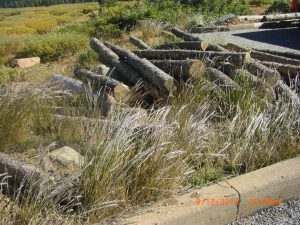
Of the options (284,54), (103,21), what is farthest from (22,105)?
(103,21)

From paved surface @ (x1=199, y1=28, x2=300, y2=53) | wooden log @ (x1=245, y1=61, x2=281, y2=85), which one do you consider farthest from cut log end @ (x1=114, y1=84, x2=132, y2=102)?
paved surface @ (x1=199, y1=28, x2=300, y2=53)

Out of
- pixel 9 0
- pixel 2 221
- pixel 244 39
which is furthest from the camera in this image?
pixel 9 0

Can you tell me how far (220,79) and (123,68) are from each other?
189 centimetres

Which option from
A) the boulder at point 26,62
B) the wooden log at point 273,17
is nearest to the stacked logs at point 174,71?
the boulder at point 26,62

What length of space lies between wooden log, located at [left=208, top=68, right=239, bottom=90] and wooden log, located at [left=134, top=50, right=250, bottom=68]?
0.41 m

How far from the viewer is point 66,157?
3639 millimetres

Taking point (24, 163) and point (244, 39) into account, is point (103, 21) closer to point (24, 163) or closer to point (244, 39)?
point (244, 39)

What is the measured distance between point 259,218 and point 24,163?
1.95 meters

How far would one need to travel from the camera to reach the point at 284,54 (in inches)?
296

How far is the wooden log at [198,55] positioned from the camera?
601 centimetres

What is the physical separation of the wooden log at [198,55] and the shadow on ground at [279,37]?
13.8 feet

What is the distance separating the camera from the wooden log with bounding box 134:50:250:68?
6012 millimetres

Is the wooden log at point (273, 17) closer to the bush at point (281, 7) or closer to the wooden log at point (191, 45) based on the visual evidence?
the bush at point (281, 7)

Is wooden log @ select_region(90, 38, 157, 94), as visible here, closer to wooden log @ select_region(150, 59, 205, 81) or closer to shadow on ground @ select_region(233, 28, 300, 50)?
wooden log @ select_region(150, 59, 205, 81)
